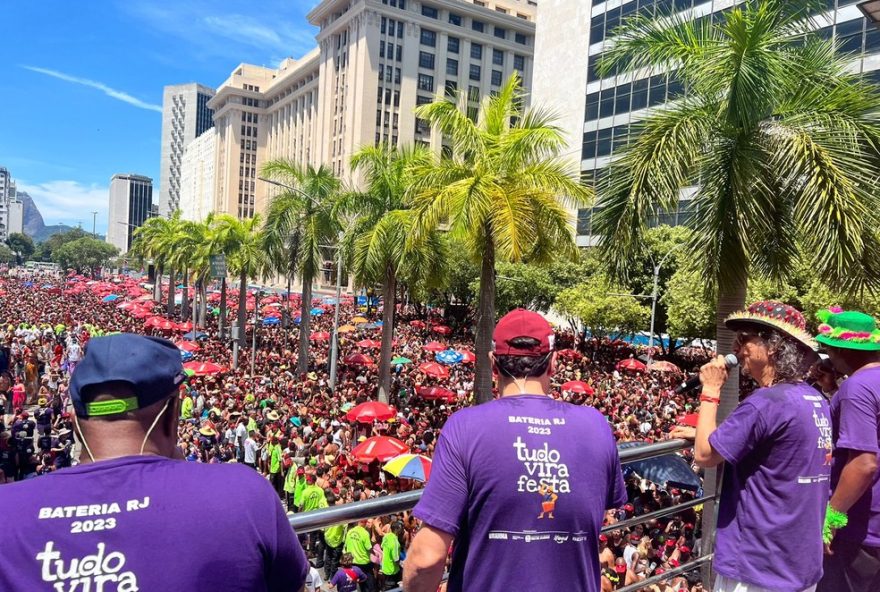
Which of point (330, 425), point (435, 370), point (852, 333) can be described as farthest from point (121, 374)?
point (435, 370)

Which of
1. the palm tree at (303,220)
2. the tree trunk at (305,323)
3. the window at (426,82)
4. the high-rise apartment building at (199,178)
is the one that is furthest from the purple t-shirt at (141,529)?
the high-rise apartment building at (199,178)

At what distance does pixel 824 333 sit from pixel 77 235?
577 ft

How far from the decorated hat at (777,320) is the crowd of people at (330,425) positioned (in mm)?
2348

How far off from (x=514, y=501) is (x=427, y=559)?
321 millimetres

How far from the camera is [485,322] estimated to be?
12.7 m

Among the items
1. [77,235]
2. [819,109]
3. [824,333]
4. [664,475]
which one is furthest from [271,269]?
[77,235]

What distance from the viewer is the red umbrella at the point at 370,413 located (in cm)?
1430

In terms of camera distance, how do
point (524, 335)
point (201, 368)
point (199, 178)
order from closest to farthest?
point (524, 335) → point (201, 368) → point (199, 178)

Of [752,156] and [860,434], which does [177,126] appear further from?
[860,434]

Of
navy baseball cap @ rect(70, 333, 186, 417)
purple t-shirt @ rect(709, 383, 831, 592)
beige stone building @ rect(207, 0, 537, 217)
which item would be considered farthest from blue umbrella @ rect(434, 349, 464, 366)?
beige stone building @ rect(207, 0, 537, 217)

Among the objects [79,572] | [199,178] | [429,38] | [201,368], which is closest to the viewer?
[79,572]

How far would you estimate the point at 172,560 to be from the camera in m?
1.48

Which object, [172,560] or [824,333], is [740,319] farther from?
[172,560]

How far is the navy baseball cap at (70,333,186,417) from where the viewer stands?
1639 millimetres
